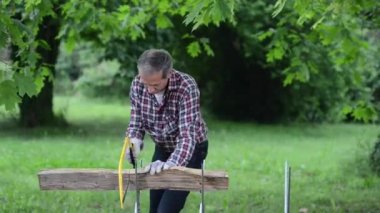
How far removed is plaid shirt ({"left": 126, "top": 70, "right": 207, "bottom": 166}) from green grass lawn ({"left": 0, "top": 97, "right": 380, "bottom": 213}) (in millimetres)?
2962

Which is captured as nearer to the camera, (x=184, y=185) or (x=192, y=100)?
(x=184, y=185)

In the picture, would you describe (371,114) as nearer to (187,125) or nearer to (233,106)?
(187,125)

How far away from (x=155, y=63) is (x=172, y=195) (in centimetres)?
93

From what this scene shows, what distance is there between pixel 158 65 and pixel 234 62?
17.4m

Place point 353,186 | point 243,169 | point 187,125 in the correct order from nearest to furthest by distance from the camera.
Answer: point 187,125 → point 353,186 → point 243,169

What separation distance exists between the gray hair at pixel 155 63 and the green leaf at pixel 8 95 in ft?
2.94

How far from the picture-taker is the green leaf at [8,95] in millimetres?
4559

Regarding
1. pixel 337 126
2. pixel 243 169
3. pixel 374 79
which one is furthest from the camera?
pixel 374 79

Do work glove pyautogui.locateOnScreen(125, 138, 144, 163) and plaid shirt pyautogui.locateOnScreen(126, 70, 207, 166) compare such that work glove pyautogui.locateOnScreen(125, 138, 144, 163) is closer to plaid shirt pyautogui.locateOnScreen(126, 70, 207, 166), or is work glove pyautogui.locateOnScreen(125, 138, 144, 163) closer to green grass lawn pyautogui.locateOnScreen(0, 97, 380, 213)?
plaid shirt pyautogui.locateOnScreen(126, 70, 207, 166)

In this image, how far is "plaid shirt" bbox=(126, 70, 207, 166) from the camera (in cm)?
453

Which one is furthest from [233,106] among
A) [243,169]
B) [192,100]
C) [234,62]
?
[192,100]

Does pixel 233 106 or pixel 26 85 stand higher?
pixel 26 85

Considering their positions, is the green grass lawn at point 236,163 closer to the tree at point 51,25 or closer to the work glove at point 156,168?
the tree at point 51,25

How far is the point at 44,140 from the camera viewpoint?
15.6 metres
